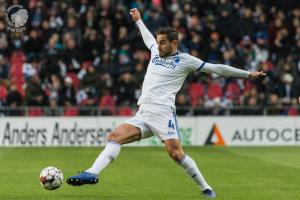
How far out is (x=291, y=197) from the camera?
1098cm

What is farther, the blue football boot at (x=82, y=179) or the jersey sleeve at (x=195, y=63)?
the jersey sleeve at (x=195, y=63)

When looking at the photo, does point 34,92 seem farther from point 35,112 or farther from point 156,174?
point 156,174

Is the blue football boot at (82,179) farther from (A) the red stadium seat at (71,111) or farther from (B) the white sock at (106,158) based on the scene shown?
(A) the red stadium seat at (71,111)

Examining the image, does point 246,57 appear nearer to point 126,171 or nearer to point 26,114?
point 26,114

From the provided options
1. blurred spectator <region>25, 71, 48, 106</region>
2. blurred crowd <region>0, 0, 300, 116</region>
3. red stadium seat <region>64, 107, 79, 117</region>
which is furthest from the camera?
blurred crowd <region>0, 0, 300, 116</region>

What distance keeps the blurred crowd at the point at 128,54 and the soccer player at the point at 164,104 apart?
13912mm

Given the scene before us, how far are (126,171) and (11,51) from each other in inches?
446

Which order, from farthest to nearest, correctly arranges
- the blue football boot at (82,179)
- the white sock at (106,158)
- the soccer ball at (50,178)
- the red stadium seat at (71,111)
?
the red stadium seat at (71,111)
the soccer ball at (50,178)
the white sock at (106,158)
the blue football boot at (82,179)

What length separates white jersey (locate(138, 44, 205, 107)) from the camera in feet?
35.8

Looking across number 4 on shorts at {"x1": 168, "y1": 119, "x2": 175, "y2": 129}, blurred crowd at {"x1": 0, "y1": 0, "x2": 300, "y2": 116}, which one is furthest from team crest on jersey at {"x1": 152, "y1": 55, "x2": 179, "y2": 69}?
blurred crowd at {"x1": 0, "y1": 0, "x2": 300, "y2": 116}

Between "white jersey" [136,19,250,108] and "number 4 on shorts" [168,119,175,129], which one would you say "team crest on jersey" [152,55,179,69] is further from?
"number 4 on shorts" [168,119,175,129]

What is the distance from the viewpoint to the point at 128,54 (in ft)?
87.0

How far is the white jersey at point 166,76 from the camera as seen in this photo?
1090cm

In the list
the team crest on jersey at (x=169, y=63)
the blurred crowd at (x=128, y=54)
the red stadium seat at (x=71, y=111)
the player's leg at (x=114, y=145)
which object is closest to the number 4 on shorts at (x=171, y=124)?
the player's leg at (x=114, y=145)
